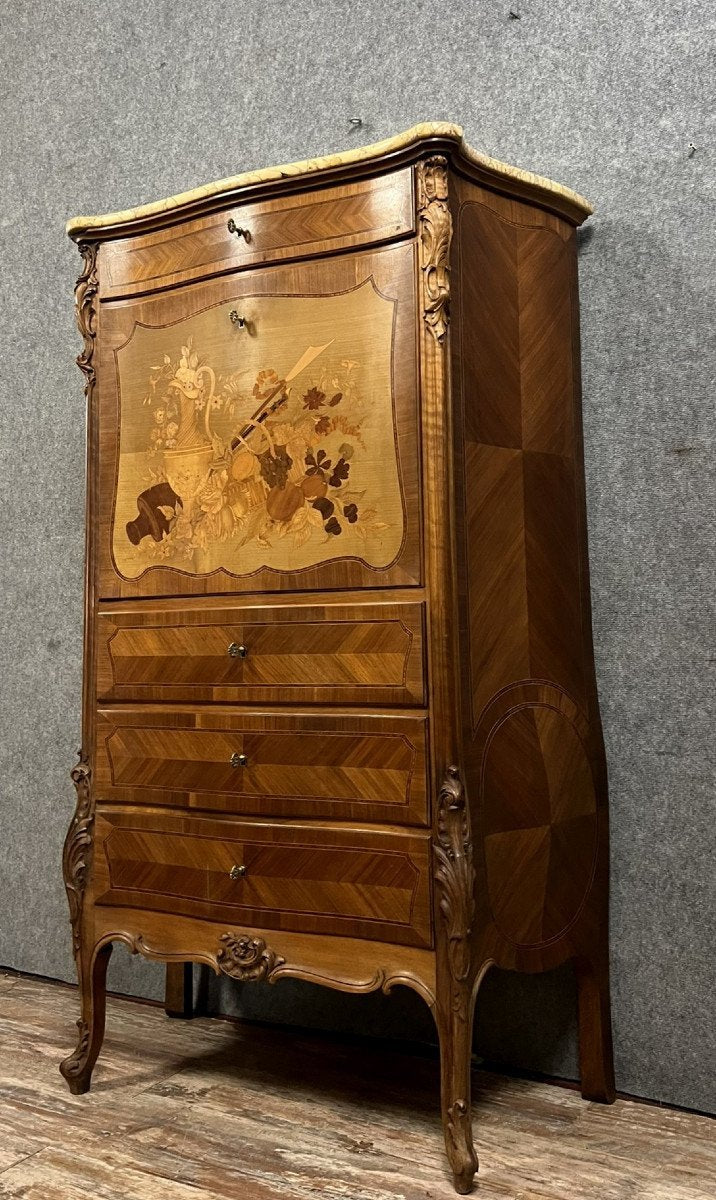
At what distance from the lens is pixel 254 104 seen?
2.47 meters

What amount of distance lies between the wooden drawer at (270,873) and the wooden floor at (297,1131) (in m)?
0.35

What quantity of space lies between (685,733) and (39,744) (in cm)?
162

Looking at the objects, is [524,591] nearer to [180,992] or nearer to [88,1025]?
[88,1025]

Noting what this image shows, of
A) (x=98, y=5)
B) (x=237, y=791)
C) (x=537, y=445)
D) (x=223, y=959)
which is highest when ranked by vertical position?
(x=98, y=5)

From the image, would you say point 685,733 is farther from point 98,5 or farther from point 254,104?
point 98,5

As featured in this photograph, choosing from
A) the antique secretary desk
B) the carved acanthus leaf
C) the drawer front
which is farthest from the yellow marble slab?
the carved acanthus leaf

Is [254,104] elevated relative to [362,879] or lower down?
elevated

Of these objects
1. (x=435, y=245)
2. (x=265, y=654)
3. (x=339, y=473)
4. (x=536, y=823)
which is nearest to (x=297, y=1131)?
(x=536, y=823)

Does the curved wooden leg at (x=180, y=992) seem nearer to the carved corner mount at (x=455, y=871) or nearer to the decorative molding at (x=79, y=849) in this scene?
the decorative molding at (x=79, y=849)

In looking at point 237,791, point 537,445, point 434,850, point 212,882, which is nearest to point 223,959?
point 212,882

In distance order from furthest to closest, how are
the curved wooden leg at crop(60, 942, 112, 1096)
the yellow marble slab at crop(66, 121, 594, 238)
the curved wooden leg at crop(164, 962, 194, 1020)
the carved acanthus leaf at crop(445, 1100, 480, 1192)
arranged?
1. the curved wooden leg at crop(164, 962, 194, 1020)
2. the curved wooden leg at crop(60, 942, 112, 1096)
3. the yellow marble slab at crop(66, 121, 594, 238)
4. the carved acanthus leaf at crop(445, 1100, 480, 1192)

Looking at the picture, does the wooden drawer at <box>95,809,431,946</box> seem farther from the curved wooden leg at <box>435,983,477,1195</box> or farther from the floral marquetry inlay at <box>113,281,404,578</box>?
the floral marquetry inlay at <box>113,281,404,578</box>

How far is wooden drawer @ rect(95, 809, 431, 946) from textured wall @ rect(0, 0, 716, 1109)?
1.70 feet

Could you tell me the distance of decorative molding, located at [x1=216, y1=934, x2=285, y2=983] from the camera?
175cm
